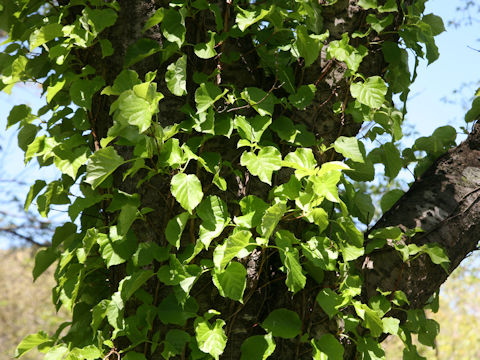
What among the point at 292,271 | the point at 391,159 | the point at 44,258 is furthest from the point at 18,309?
the point at 292,271

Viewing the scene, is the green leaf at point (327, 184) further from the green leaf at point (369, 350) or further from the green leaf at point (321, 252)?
the green leaf at point (369, 350)

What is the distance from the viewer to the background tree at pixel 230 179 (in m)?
1.22

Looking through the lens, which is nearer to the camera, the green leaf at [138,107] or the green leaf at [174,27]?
the green leaf at [138,107]

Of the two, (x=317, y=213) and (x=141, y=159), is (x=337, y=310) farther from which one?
(x=141, y=159)

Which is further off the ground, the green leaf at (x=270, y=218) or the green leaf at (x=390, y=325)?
the green leaf at (x=270, y=218)

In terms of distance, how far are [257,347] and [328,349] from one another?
0.19 m

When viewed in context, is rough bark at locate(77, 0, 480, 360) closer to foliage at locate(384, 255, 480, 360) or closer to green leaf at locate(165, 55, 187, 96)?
green leaf at locate(165, 55, 187, 96)

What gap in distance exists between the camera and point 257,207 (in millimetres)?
1259

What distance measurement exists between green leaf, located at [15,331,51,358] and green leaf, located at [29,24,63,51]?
2.67 ft

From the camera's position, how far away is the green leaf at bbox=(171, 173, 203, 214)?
1.14m

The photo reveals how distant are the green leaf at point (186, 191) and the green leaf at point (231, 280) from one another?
18 cm

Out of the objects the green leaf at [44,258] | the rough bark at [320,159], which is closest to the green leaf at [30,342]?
the green leaf at [44,258]

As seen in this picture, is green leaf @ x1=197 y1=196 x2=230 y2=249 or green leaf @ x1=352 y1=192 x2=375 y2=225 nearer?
green leaf @ x1=197 y1=196 x2=230 y2=249

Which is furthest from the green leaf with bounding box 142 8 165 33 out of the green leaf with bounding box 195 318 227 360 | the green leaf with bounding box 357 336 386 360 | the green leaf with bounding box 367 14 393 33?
the green leaf with bounding box 357 336 386 360
